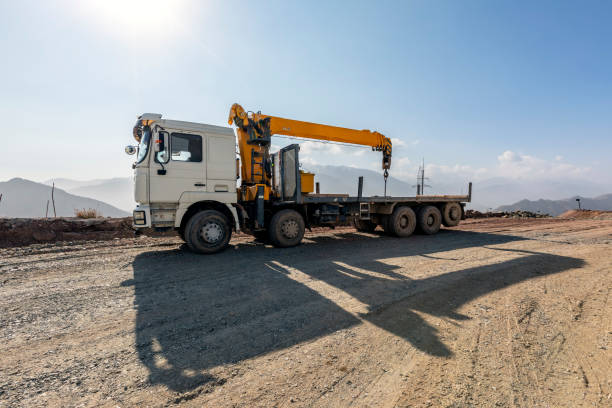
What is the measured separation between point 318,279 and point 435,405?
10.4 feet

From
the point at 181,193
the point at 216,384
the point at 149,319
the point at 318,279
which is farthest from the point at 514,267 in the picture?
the point at 181,193

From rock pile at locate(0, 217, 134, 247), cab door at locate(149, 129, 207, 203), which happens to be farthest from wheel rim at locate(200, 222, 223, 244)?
rock pile at locate(0, 217, 134, 247)

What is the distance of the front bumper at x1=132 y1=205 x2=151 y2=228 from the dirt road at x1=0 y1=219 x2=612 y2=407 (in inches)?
43.1

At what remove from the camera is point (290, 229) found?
8.38 m

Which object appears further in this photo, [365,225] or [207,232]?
[365,225]

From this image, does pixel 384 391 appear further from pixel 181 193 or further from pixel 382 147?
pixel 382 147

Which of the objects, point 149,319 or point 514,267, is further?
point 514,267

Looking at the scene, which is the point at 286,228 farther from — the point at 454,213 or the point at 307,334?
the point at 454,213

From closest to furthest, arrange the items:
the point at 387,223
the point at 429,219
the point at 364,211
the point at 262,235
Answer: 1. the point at 262,235
2. the point at 364,211
3. the point at 387,223
4. the point at 429,219

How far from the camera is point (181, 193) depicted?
7121 millimetres

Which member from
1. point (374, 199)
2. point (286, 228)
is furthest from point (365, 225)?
point (286, 228)

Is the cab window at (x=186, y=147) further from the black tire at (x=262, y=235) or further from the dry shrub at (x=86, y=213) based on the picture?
the dry shrub at (x=86, y=213)

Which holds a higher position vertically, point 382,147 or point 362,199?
point 382,147

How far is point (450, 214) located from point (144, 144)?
11.3 metres
